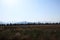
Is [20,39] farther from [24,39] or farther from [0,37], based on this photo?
[0,37]

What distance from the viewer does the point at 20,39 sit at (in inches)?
1019

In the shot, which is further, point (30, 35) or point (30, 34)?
point (30, 34)

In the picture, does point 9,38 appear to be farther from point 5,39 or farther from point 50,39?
point 50,39

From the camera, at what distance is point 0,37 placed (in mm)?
26969

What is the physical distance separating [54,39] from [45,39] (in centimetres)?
135

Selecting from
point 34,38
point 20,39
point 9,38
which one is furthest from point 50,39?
point 9,38

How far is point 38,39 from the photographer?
84.3 feet

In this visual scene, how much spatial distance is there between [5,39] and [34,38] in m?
4.37

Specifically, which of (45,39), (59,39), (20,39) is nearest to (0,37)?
(20,39)

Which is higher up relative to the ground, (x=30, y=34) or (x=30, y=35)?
(x=30, y=34)

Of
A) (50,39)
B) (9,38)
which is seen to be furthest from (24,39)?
(50,39)

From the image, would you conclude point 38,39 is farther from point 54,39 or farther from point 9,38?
point 9,38

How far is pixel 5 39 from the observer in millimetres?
25906

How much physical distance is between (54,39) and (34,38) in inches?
119
